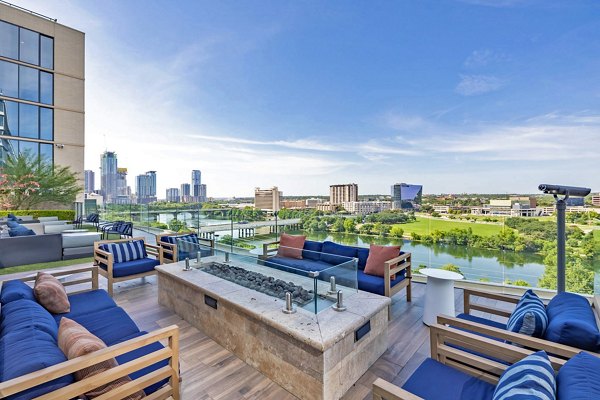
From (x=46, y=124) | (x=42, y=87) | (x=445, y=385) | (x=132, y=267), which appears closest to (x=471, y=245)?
(x=445, y=385)

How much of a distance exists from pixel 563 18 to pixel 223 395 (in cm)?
692

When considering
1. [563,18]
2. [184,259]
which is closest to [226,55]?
[184,259]

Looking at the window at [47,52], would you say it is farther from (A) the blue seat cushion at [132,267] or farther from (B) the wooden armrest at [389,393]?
(B) the wooden armrest at [389,393]

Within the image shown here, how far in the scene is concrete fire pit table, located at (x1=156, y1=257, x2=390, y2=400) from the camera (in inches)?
71.7

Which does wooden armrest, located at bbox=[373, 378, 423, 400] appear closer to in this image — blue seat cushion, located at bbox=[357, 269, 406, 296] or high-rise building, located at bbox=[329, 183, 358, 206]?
blue seat cushion, located at bbox=[357, 269, 406, 296]

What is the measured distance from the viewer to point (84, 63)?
44.9 ft

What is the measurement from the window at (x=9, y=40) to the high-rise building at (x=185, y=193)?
33.0ft

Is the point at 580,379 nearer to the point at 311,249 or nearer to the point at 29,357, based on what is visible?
the point at 29,357

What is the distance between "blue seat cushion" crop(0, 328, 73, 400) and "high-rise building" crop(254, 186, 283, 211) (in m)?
6.01

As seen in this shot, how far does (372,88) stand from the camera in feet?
23.2

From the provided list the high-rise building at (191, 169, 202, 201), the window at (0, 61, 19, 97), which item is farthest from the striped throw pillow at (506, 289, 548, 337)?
the window at (0, 61, 19, 97)

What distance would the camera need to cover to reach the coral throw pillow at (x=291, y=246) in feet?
14.2

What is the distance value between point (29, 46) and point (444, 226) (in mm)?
18729

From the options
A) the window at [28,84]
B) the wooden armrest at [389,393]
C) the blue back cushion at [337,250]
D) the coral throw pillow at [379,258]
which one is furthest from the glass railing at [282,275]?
the window at [28,84]
